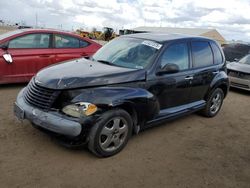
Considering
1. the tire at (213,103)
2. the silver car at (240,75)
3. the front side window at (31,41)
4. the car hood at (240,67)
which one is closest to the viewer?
the tire at (213,103)

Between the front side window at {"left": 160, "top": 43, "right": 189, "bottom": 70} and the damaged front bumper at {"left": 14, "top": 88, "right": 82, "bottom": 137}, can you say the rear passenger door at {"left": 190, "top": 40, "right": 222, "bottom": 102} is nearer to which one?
the front side window at {"left": 160, "top": 43, "right": 189, "bottom": 70}

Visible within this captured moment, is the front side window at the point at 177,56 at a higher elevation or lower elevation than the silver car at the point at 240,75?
higher

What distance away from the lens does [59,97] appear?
12.7ft

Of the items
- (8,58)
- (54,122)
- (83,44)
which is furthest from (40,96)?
(83,44)

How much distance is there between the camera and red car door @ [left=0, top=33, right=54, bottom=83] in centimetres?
701

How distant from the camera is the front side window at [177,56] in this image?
488 centimetres

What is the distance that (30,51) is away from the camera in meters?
7.29

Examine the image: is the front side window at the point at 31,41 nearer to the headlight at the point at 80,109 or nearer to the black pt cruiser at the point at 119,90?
the black pt cruiser at the point at 119,90

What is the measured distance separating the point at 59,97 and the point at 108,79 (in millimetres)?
739

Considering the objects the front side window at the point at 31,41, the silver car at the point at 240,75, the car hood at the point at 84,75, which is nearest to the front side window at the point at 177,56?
the car hood at the point at 84,75

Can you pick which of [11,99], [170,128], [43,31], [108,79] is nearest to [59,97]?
[108,79]

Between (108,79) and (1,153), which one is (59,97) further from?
(1,153)

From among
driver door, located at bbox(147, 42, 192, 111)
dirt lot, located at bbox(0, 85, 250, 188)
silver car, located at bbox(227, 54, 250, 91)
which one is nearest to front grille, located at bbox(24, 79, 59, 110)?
dirt lot, located at bbox(0, 85, 250, 188)

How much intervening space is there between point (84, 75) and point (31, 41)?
3837mm
